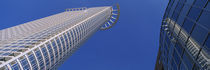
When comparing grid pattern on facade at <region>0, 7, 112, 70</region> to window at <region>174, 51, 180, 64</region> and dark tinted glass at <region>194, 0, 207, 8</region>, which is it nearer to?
window at <region>174, 51, 180, 64</region>

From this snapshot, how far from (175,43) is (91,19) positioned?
61.9 m

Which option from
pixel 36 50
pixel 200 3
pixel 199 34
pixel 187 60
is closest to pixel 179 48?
pixel 187 60

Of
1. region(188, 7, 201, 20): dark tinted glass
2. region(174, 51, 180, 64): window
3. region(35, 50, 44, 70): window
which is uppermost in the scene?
region(188, 7, 201, 20): dark tinted glass

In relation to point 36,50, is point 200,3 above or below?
above

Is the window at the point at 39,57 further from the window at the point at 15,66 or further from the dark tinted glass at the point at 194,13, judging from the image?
the dark tinted glass at the point at 194,13

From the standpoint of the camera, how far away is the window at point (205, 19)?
611 inches

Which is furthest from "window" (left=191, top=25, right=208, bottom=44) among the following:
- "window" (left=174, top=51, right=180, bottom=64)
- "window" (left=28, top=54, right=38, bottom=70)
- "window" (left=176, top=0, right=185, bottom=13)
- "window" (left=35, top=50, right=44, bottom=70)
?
"window" (left=35, top=50, right=44, bottom=70)

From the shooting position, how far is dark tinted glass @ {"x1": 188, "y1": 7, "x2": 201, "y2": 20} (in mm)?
18252

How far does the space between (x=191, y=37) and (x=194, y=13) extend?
113 inches

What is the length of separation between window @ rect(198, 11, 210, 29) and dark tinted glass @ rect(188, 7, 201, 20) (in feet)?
3.99

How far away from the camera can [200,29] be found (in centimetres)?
1664

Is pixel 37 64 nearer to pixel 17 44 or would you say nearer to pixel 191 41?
pixel 17 44

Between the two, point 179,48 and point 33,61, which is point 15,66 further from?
point 179,48

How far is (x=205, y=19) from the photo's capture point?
16.0 metres
